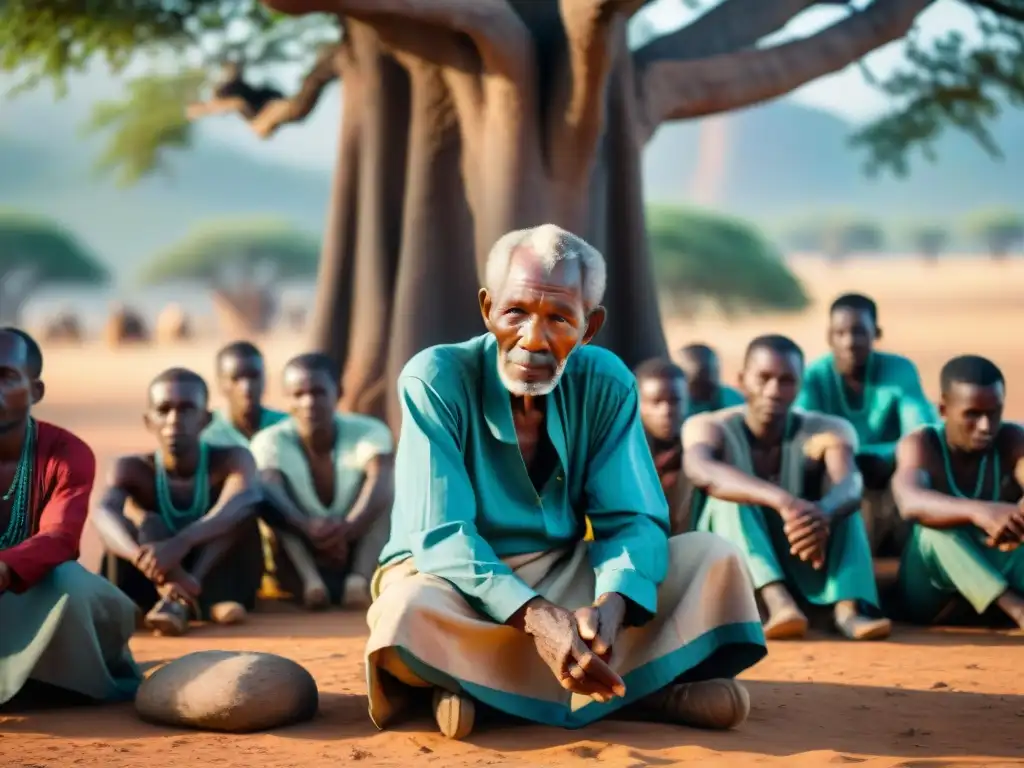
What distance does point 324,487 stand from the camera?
7.56 m

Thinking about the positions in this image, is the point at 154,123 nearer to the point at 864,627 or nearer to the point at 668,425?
the point at 668,425

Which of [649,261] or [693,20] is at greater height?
[693,20]

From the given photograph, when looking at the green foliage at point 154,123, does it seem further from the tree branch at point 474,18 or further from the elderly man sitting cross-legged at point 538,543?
the elderly man sitting cross-legged at point 538,543

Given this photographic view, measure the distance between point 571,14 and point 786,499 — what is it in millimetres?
2954

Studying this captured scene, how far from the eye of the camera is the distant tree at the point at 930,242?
227 feet

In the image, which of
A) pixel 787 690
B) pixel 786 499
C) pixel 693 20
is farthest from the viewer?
pixel 693 20

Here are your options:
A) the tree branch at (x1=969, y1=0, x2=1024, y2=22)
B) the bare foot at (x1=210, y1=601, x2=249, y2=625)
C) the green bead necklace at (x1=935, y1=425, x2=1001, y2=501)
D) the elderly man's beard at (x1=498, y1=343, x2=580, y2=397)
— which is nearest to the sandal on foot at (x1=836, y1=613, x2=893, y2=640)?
the green bead necklace at (x1=935, y1=425, x2=1001, y2=501)

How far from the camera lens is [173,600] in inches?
257

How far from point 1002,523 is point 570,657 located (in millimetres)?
2761

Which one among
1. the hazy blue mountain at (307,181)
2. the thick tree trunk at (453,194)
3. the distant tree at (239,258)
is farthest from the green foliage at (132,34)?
the hazy blue mountain at (307,181)

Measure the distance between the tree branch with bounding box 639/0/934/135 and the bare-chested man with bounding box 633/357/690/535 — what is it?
2647 mm

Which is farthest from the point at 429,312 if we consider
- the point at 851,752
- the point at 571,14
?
the point at 851,752

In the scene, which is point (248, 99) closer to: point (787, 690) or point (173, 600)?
point (173, 600)

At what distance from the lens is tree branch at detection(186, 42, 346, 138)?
1085 centimetres
